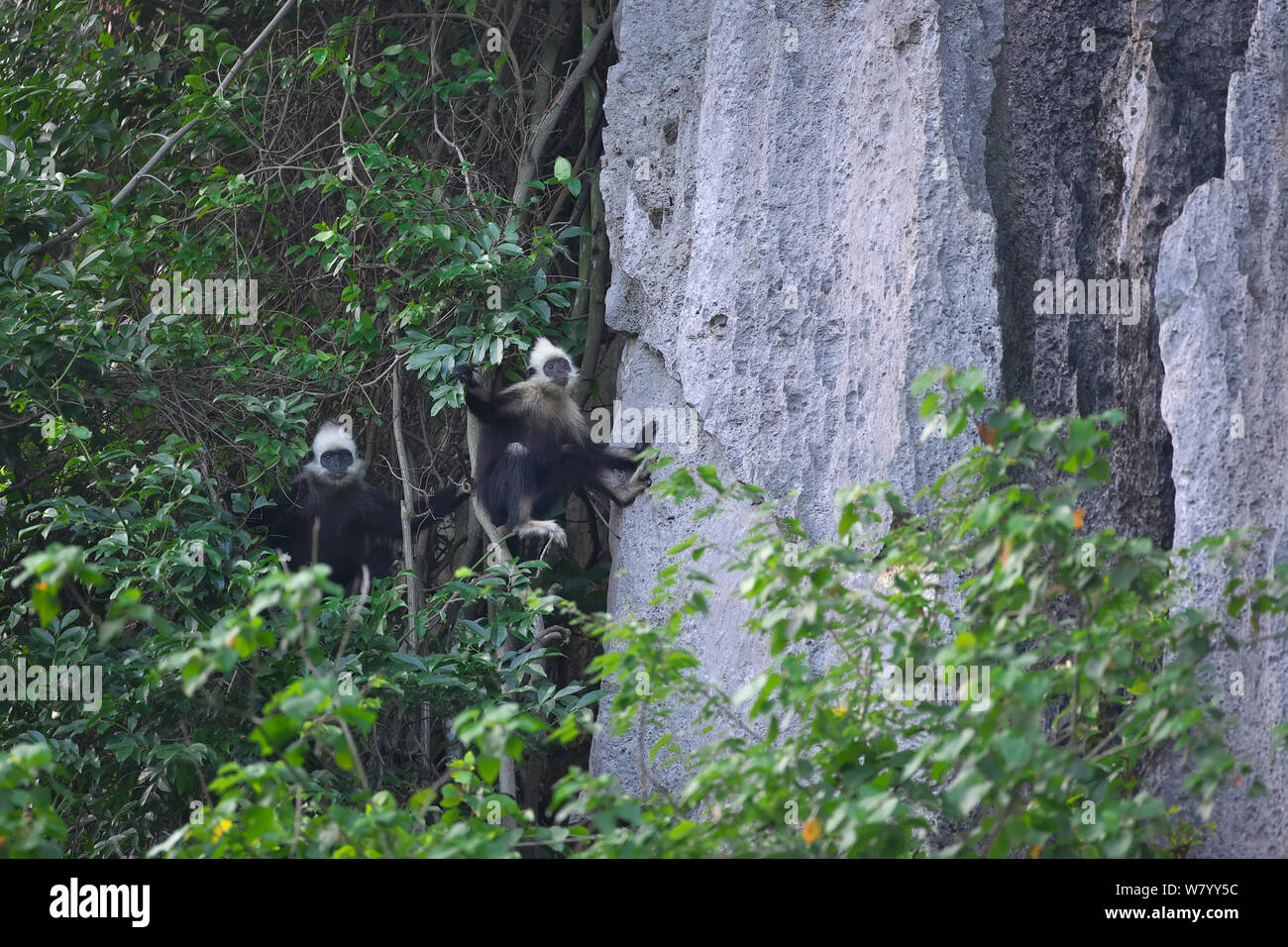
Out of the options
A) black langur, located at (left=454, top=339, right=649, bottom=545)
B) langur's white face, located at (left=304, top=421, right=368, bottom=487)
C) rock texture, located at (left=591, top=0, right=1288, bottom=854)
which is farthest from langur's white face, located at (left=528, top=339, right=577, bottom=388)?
langur's white face, located at (left=304, top=421, right=368, bottom=487)

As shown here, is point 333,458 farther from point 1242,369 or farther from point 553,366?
point 1242,369

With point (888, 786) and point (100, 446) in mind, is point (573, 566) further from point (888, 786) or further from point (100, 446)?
point (888, 786)

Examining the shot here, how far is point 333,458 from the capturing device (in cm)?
641

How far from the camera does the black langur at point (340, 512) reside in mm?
6238

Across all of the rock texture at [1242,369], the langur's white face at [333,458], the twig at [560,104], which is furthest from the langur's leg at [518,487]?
the rock texture at [1242,369]

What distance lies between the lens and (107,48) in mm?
6238

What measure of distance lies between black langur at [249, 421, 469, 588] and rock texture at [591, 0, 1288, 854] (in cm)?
157

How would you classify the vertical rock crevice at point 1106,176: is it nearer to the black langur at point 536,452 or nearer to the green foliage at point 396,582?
the green foliage at point 396,582

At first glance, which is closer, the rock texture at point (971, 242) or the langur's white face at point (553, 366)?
the rock texture at point (971, 242)

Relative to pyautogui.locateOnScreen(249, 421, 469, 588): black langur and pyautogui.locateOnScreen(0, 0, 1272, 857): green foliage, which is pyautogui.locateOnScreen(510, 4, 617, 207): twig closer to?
pyautogui.locateOnScreen(0, 0, 1272, 857): green foliage

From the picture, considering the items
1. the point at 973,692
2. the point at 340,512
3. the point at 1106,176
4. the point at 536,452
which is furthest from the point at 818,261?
the point at 340,512

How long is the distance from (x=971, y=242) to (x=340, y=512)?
11.3ft
